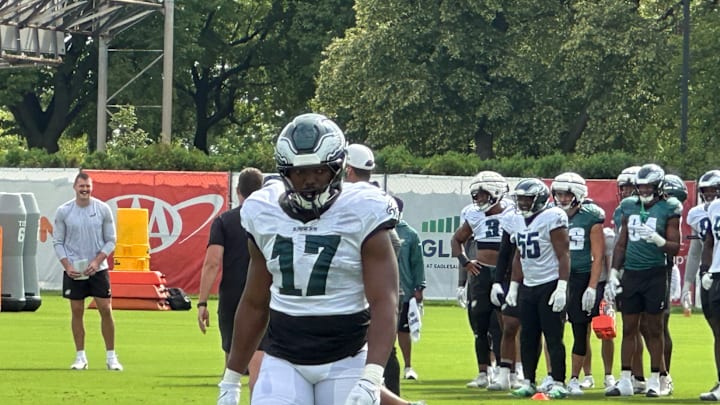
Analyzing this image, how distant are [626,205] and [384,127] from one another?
34.7 meters

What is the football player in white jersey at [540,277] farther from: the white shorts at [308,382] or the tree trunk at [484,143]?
the tree trunk at [484,143]

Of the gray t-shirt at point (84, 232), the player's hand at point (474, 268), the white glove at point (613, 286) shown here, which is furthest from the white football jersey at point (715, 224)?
the gray t-shirt at point (84, 232)

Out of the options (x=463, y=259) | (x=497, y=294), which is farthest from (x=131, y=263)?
(x=497, y=294)

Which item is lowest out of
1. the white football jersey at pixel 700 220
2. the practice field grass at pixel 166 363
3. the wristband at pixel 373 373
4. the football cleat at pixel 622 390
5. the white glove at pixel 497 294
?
the practice field grass at pixel 166 363

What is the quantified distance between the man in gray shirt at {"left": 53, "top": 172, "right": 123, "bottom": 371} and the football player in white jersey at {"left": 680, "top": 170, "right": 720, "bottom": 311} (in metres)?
5.87

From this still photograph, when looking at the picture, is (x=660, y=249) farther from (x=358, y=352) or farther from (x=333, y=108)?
(x=333, y=108)

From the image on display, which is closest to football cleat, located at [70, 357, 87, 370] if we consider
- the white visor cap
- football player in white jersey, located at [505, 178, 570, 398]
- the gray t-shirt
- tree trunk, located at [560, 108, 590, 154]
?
the gray t-shirt

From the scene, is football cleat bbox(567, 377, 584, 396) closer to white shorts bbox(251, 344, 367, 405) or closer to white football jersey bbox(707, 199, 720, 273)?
white football jersey bbox(707, 199, 720, 273)

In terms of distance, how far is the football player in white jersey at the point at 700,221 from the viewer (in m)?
15.3

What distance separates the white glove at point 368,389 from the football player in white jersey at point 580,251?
8.78 m

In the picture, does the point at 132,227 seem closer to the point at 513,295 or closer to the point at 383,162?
the point at 383,162

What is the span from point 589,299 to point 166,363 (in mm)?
5106

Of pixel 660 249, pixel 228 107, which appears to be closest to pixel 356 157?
pixel 660 249

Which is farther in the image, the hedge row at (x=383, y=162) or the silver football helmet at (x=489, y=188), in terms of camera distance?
the hedge row at (x=383, y=162)
